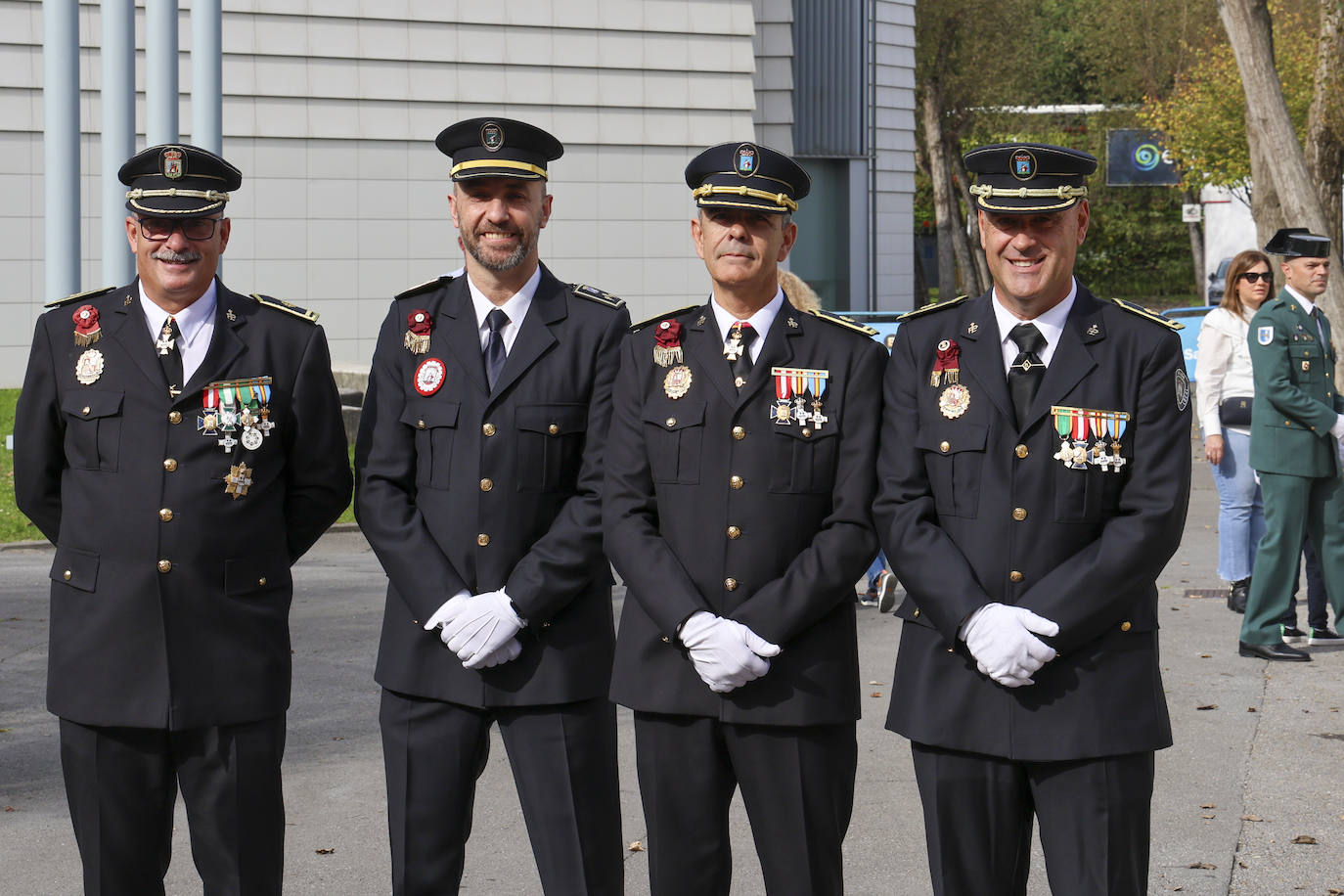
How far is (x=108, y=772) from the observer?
4.23 m

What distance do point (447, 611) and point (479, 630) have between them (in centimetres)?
10

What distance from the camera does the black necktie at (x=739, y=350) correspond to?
14.1ft

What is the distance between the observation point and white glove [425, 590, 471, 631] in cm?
425

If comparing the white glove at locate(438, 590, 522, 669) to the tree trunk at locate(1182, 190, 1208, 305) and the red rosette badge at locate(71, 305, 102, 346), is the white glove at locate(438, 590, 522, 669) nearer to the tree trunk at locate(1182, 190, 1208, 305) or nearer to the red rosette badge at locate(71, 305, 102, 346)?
the red rosette badge at locate(71, 305, 102, 346)

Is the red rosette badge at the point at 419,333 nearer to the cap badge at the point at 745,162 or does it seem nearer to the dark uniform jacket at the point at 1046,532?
the cap badge at the point at 745,162

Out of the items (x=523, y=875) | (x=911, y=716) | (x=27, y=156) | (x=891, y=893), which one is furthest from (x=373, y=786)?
(x=27, y=156)

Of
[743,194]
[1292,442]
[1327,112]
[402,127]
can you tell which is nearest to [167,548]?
[743,194]

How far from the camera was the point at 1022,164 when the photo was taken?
4.05 meters

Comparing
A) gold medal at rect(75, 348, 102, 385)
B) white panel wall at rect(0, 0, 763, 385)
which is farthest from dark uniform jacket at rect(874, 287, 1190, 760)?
white panel wall at rect(0, 0, 763, 385)

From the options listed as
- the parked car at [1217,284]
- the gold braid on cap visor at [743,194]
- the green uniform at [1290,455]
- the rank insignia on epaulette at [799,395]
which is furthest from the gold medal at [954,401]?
the parked car at [1217,284]

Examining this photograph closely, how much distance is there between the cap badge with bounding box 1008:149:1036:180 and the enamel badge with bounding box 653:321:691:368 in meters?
0.94

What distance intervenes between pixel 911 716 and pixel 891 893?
150cm

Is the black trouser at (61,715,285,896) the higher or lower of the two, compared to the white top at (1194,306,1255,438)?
lower

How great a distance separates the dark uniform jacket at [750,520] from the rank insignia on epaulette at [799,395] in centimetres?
1
